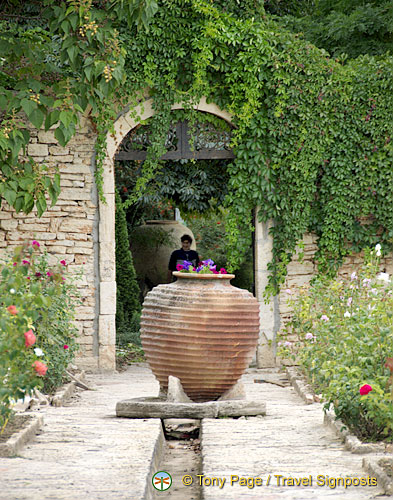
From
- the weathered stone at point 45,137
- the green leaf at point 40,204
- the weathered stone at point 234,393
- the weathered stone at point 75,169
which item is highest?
the weathered stone at point 45,137

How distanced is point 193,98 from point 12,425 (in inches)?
209

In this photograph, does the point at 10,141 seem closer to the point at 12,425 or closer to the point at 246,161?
the point at 12,425

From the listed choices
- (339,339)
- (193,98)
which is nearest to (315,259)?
(193,98)

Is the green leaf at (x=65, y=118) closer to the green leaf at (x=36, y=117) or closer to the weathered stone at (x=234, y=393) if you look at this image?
the green leaf at (x=36, y=117)

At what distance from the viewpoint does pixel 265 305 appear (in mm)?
8820

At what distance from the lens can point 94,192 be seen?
859 centimetres

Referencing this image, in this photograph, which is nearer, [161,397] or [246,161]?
[161,397]

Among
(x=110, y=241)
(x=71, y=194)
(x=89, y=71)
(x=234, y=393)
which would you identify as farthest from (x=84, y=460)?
(x=71, y=194)

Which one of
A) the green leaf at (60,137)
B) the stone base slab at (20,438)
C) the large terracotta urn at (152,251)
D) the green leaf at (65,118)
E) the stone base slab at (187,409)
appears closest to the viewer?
the stone base slab at (20,438)

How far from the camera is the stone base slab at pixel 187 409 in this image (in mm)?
4926

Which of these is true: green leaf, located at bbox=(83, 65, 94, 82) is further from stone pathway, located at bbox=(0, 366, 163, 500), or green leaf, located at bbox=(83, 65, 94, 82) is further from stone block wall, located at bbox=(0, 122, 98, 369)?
stone block wall, located at bbox=(0, 122, 98, 369)

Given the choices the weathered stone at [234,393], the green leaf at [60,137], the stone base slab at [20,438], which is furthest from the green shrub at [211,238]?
the stone base slab at [20,438]

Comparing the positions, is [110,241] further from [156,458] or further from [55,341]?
[156,458]

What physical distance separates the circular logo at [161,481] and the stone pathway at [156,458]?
0.14ft
